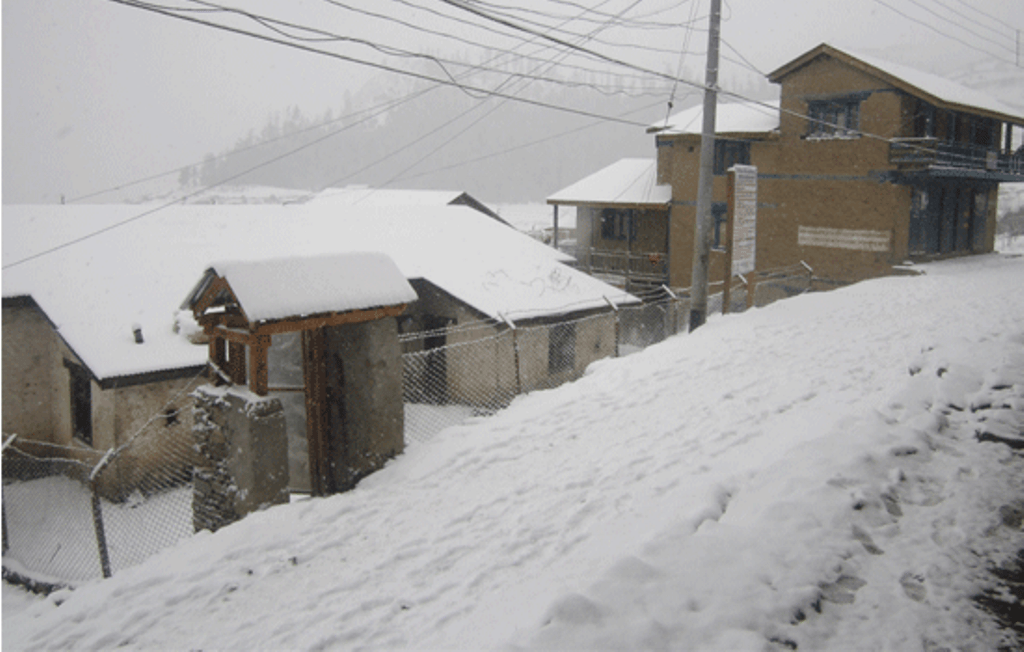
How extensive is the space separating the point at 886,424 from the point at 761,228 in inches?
834

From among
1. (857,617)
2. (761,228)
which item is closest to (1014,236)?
(761,228)

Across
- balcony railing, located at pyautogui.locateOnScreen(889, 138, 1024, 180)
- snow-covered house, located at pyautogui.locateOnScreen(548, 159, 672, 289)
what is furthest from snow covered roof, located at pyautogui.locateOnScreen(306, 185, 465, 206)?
balcony railing, located at pyautogui.locateOnScreen(889, 138, 1024, 180)

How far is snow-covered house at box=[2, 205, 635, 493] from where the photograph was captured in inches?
494

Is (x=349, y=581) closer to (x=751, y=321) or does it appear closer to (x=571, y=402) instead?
(x=571, y=402)

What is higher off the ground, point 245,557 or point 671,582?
point 671,582

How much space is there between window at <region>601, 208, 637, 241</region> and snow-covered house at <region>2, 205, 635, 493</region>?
8.90 meters

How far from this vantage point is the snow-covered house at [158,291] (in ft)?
41.1

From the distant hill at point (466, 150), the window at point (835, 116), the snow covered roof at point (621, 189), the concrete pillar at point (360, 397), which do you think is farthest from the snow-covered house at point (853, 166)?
the distant hill at point (466, 150)

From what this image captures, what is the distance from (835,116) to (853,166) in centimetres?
221

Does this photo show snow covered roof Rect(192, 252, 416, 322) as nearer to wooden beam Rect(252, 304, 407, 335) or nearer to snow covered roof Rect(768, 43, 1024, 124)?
wooden beam Rect(252, 304, 407, 335)

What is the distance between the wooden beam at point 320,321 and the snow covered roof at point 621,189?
891 inches

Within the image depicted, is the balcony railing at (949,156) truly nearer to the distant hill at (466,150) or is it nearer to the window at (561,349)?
the window at (561,349)

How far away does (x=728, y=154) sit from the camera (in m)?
26.6

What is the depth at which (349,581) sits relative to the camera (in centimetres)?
472
